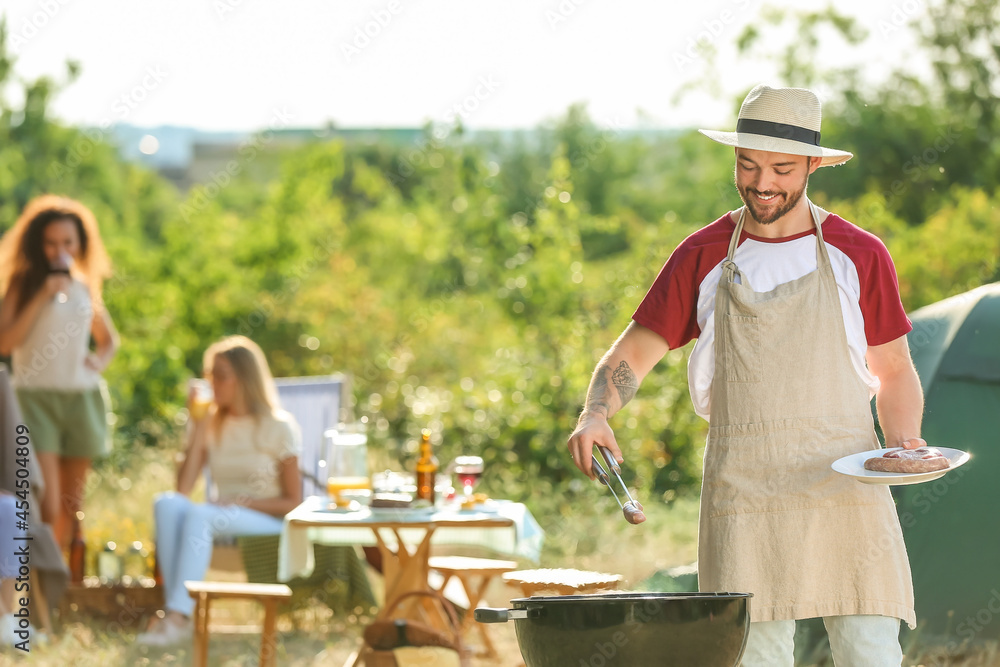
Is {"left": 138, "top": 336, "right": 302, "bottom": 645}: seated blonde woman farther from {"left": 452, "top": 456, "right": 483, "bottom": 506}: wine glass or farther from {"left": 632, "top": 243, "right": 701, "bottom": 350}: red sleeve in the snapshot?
{"left": 632, "top": 243, "right": 701, "bottom": 350}: red sleeve

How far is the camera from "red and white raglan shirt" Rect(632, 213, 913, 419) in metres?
2.52

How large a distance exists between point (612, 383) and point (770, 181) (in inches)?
22.2

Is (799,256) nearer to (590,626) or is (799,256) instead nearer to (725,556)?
(725,556)

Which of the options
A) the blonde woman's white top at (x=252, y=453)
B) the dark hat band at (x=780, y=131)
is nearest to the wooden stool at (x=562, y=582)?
the blonde woman's white top at (x=252, y=453)

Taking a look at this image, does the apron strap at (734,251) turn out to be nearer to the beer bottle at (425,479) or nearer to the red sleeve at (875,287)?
the red sleeve at (875,287)

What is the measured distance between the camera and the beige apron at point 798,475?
A: 2.44 m

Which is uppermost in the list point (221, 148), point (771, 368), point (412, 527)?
point (221, 148)

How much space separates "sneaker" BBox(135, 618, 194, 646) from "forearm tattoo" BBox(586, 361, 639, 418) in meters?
3.26

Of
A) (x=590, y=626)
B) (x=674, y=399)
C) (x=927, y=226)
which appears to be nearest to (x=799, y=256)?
(x=590, y=626)

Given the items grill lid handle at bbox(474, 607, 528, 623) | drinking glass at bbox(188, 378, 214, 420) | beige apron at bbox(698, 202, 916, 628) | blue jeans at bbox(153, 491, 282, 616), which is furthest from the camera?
drinking glass at bbox(188, 378, 214, 420)

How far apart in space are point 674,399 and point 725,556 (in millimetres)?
5079

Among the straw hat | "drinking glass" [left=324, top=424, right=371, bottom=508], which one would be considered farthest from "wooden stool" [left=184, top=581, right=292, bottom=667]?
the straw hat

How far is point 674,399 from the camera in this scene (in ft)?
24.7

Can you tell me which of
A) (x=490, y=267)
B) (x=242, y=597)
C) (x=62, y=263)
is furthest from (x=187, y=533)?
(x=490, y=267)
